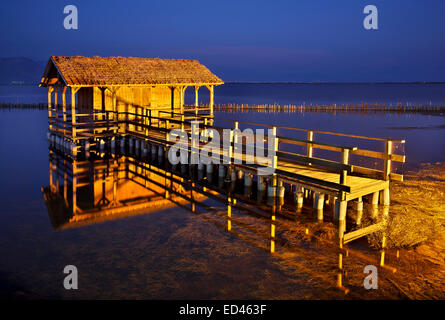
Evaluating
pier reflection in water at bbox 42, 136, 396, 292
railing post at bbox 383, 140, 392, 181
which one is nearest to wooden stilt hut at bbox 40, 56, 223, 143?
pier reflection in water at bbox 42, 136, 396, 292

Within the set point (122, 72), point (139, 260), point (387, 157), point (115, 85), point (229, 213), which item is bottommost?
point (139, 260)

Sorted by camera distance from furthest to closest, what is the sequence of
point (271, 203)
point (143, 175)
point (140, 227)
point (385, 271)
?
point (143, 175) < point (271, 203) < point (140, 227) < point (385, 271)

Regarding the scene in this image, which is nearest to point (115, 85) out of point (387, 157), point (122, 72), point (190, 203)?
point (122, 72)

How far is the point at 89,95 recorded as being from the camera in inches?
902

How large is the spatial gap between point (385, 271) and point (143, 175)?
36.3 feet

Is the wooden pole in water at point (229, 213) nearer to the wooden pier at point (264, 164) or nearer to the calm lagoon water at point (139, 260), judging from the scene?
the wooden pier at point (264, 164)

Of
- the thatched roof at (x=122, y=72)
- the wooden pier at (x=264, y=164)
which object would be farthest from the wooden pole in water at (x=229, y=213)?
the thatched roof at (x=122, y=72)

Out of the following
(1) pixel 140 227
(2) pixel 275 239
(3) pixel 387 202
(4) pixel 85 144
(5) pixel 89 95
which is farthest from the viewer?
(5) pixel 89 95

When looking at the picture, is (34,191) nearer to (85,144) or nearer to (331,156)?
(85,144)

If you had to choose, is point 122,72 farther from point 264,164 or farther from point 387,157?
point 387,157

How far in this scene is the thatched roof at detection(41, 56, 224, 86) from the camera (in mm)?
20094

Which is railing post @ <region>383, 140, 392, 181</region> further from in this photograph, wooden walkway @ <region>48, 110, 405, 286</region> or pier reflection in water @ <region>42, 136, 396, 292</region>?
pier reflection in water @ <region>42, 136, 396, 292</region>

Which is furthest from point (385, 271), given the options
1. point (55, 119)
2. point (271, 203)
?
point (55, 119)

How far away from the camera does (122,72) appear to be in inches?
851
